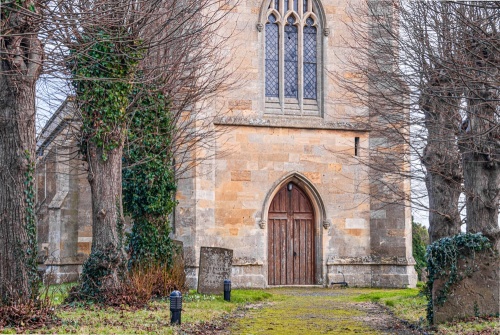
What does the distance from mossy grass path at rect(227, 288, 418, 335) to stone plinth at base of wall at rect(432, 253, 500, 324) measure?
0.69 metres

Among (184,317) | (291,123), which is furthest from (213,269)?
(291,123)

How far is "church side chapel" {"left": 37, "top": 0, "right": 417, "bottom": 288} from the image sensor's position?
22.1 meters

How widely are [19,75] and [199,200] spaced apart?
11538mm

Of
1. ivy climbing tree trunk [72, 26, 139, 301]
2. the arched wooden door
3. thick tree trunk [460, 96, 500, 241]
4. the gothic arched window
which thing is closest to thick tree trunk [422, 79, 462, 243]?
thick tree trunk [460, 96, 500, 241]

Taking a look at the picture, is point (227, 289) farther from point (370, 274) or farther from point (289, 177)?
point (370, 274)

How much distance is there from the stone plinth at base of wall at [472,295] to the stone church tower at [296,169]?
1073 centimetres

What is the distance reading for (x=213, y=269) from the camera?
1658 centimetres

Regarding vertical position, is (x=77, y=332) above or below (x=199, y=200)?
below

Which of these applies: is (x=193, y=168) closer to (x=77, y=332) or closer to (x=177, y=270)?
(x=177, y=270)

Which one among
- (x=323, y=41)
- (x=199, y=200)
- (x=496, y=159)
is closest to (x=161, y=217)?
(x=199, y=200)

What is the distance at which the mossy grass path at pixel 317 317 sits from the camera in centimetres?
1159

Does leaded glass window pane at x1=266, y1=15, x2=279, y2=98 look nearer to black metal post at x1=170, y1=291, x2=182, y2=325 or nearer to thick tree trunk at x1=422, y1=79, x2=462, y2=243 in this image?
thick tree trunk at x1=422, y1=79, x2=462, y2=243

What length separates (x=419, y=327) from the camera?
11.7 metres

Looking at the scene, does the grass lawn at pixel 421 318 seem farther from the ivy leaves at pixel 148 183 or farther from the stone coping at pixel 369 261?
the ivy leaves at pixel 148 183
